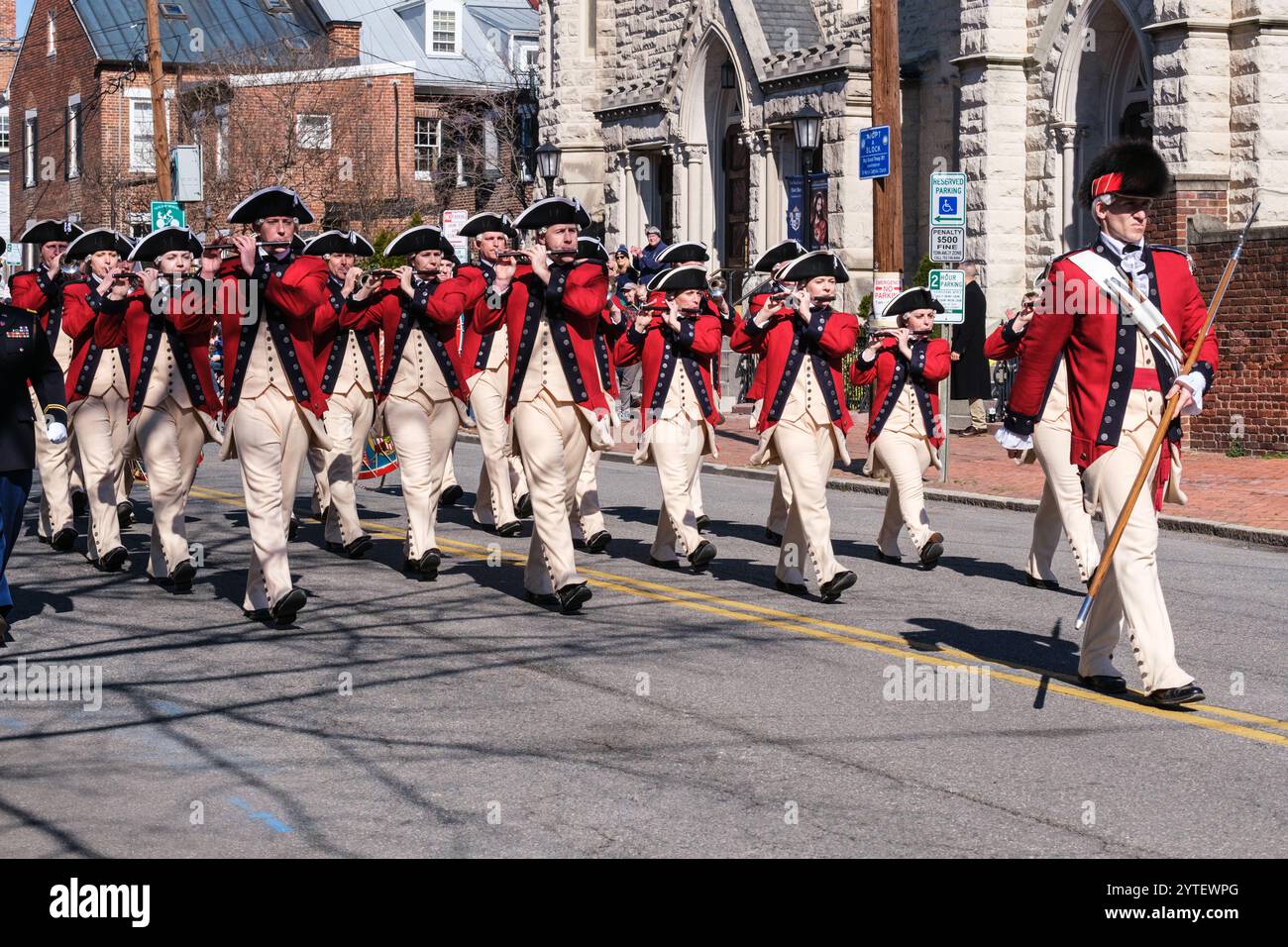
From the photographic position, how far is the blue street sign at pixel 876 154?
781 inches

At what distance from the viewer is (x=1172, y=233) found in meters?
22.0

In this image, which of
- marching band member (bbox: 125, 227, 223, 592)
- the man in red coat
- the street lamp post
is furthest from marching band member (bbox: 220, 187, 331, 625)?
the street lamp post

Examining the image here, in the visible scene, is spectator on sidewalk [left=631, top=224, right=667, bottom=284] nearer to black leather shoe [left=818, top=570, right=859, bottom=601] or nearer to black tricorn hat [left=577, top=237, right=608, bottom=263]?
black tricorn hat [left=577, top=237, right=608, bottom=263]

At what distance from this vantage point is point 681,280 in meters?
12.8

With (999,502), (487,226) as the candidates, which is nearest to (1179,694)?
(487,226)

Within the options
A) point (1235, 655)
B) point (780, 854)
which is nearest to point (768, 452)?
point (1235, 655)

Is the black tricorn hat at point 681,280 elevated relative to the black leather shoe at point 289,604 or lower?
elevated

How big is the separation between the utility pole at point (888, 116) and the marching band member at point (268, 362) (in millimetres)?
10446

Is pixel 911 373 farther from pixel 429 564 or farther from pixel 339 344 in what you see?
pixel 339 344

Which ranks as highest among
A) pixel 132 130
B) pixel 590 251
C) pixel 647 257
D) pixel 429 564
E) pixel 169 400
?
pixel 132 130

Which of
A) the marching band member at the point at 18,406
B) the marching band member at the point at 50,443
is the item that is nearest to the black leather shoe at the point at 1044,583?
the marching band member at the point at 18,406

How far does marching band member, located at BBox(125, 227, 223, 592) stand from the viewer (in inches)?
455

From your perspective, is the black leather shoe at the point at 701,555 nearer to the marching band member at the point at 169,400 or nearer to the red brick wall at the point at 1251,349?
the marching band member at the point at 169,400

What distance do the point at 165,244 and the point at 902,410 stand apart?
5073mm
